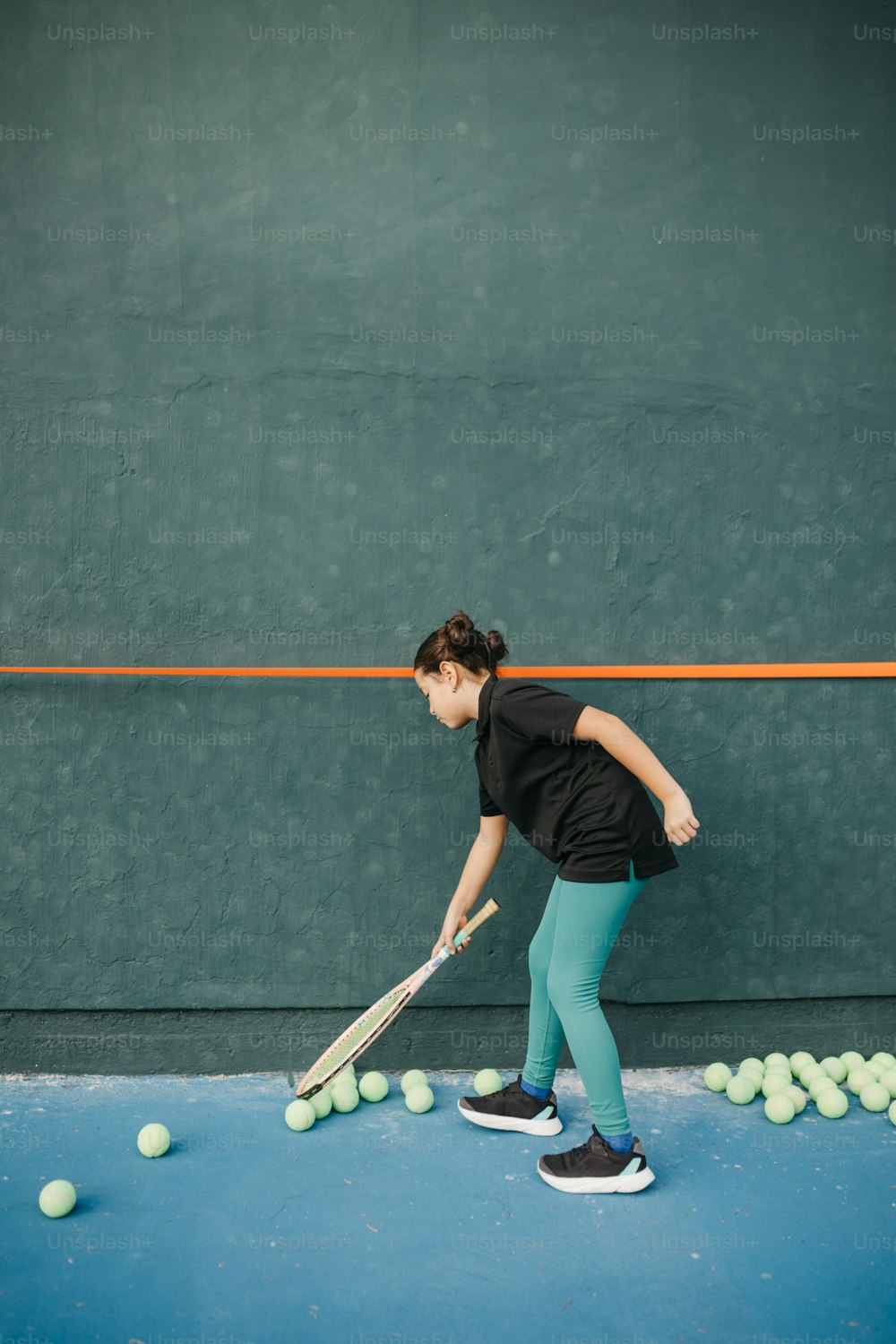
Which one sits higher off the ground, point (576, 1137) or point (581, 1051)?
point (581, 1051)

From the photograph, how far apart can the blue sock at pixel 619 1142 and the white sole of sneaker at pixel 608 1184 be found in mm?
59

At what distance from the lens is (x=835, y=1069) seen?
3.37 meters

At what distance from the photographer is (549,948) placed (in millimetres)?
2920

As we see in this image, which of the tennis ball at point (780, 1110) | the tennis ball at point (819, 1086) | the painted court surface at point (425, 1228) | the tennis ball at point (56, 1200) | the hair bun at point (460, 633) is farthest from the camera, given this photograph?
the tennis ball at point (819, 1086)

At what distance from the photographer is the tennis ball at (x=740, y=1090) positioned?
127 inches

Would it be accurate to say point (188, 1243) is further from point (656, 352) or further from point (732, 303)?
point (732, 303)

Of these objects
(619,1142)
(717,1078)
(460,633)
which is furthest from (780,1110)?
(460,633)

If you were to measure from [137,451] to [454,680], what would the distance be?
1.43 metres

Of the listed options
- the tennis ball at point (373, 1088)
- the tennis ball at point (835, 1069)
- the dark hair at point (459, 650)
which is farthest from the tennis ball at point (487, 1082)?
the dark hair at point (459, 650)

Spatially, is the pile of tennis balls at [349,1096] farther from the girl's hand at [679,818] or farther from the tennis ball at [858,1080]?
the tennis ball at [858,1080]

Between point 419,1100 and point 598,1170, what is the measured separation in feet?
2.18

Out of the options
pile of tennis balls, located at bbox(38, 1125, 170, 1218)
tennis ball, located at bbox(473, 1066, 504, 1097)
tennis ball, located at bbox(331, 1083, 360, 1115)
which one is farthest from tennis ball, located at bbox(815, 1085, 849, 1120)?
pile of tennis balls, located at bbox(38, 1125, 170, 1218)

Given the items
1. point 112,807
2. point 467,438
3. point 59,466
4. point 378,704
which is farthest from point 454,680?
point 59,466

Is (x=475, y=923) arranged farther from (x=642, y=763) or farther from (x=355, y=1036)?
(x=642, y=763)
